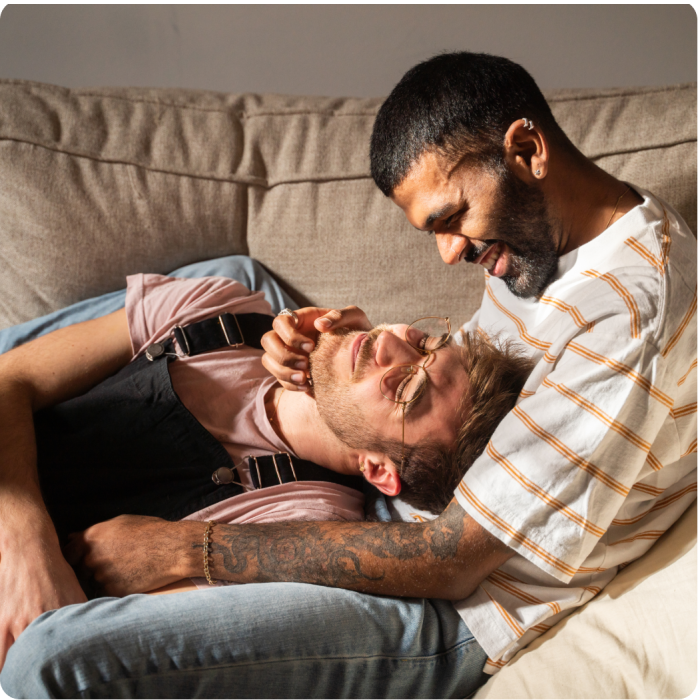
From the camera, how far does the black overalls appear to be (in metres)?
1.36

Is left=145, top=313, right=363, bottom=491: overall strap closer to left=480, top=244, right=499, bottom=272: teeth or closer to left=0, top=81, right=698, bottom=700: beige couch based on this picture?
left=0, top=81, right=698, bottom=700: beige couch

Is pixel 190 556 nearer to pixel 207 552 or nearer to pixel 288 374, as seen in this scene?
pixel 207 552

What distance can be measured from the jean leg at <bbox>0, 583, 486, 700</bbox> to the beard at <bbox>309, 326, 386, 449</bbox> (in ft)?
1.11

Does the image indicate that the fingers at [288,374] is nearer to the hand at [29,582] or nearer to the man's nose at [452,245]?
the man's nose at [452,245]

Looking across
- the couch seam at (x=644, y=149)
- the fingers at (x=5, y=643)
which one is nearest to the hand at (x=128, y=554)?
the fingers at (x=5, y=643)

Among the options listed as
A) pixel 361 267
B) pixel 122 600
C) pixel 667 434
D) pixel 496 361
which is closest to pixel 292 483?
pixel 122 600

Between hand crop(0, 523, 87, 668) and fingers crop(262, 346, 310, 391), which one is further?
fingers crop(262, 346, 310, 391)

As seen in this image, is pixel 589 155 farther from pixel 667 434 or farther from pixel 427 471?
pixel 427 471

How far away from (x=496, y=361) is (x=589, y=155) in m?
0.68

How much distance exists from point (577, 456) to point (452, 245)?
52 cm

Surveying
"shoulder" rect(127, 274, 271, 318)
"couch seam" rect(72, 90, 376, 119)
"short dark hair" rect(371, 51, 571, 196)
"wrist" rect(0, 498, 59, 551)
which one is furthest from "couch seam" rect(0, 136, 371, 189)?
"wrist" rect(0, 498, 59, 551)

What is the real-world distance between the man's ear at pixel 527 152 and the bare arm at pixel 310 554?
0.66 m

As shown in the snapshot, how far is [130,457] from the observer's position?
4.57 feet

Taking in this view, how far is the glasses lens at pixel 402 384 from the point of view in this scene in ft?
4.28
